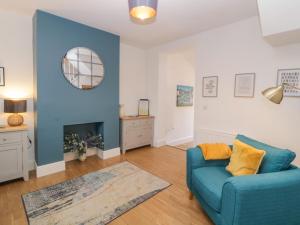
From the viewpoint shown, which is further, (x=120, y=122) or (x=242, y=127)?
(x=120, y=122)

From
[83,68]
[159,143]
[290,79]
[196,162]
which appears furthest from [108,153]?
[290,79]

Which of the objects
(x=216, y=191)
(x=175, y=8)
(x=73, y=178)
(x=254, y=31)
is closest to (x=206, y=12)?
(x=175, y=8)

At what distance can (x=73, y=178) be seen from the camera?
2789 mm

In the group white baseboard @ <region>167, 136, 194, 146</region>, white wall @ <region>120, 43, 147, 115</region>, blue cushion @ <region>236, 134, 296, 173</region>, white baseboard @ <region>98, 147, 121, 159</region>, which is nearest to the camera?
blue cushion @ <region>236, 134, 296, 173</region>

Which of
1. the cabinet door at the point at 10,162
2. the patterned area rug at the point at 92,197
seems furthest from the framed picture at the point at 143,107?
the cabinet door at the point at 10,162

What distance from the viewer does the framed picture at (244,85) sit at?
2.84 m

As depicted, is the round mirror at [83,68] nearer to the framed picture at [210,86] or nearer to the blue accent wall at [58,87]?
the blue accent wall at [58,87]

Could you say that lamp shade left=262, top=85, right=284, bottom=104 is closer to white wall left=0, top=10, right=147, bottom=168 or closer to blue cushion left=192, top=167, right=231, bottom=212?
blue cushion left=192, top=167, right=231, bottom=212

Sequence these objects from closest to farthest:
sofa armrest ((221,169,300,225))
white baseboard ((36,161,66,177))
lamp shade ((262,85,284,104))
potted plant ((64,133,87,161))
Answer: sofa armrest ((221,169,300,225))
lamp shade ((262,85,284,104))
white baseboard ((36,161,66,177))
potted plant ((64,133,87,161))

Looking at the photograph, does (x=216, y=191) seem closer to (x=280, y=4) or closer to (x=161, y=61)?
(x=280, y=4)

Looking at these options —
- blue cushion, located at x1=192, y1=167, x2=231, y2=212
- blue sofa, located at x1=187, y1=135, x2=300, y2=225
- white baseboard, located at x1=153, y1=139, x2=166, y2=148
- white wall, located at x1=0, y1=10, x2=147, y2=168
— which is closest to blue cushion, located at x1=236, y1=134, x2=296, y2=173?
blue sofa, located at x1=187, y1=135, x2=300, y2=225

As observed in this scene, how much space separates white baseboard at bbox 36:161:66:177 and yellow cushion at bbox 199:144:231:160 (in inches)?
94.2

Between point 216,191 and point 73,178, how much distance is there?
2.17 meters

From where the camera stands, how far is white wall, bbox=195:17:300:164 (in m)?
2.48
